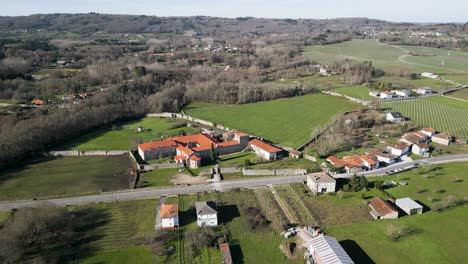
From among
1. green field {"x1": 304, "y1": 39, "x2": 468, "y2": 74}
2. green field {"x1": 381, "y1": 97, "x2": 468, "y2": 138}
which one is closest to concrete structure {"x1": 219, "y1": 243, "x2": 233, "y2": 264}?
green field {"x1": 381, "y1": 97, "x2": 468, "y2": 138}

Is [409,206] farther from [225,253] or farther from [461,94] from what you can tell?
[461,94]

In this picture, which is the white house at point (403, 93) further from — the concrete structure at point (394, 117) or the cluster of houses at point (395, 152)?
the cluster of houses at point (395, 152)

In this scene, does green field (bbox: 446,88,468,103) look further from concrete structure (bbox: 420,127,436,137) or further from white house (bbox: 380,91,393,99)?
concrete structure (bbox: 420,127,436,137)

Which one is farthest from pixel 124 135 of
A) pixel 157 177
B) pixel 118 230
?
pixel 118 230

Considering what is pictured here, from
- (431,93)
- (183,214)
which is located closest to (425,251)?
(183,214)

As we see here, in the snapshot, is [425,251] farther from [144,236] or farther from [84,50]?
[84,50]
